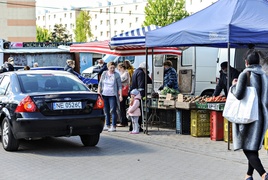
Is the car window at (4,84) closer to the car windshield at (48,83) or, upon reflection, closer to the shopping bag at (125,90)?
the car windshield at (48,83)

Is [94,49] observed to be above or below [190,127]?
above

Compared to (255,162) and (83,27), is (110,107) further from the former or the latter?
(83,27)

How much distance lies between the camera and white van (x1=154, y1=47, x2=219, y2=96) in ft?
62.6

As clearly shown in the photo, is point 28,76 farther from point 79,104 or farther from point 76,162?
point 76,162

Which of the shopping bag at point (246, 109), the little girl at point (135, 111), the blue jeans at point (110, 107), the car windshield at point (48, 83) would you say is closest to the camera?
the shopping bag at point (246, 109)

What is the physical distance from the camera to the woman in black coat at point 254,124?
7355mm

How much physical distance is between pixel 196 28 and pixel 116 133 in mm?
3502

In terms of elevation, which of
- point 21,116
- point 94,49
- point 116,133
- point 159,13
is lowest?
point 116,133

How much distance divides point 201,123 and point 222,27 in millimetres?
2711

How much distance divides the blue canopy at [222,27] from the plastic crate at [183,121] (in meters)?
1.72

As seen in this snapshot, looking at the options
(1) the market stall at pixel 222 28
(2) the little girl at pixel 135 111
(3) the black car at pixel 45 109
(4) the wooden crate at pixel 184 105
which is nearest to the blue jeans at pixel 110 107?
(2) the little girl at pixel 135 111

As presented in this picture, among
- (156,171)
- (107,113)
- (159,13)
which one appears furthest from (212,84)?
(159,13)

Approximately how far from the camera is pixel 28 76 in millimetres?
11031

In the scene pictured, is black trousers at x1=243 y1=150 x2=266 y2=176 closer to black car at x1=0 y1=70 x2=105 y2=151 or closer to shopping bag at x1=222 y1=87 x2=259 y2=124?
shopping bag at x1=222 y1=87 x2=259 y2=124
